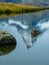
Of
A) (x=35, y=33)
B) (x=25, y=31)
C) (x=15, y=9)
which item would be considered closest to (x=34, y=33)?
(x=35, y=33)

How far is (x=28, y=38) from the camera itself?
9.00 ft

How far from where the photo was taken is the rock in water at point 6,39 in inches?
100

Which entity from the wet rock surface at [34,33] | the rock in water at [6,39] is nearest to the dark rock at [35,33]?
the wet rock surface at [34,33]

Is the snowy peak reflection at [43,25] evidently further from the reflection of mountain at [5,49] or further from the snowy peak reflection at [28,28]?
the reflection of mountain at [5,49]

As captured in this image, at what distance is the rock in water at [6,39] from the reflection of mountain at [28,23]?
0.16 meters

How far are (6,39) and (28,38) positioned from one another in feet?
1.10

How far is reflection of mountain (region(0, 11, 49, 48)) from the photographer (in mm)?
2734

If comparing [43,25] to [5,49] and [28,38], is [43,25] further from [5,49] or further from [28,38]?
[5,49]

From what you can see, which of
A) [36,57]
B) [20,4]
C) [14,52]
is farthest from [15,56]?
[20,4]

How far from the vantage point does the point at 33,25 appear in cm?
280

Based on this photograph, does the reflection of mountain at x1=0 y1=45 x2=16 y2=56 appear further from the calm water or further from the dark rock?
the dark rock

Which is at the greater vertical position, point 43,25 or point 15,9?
point 15,9

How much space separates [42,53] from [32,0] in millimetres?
765

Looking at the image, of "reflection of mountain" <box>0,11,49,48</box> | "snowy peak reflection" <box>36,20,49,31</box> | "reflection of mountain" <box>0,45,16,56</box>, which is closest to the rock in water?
"reflection of mountain" <box>0,45,16,56</box>
